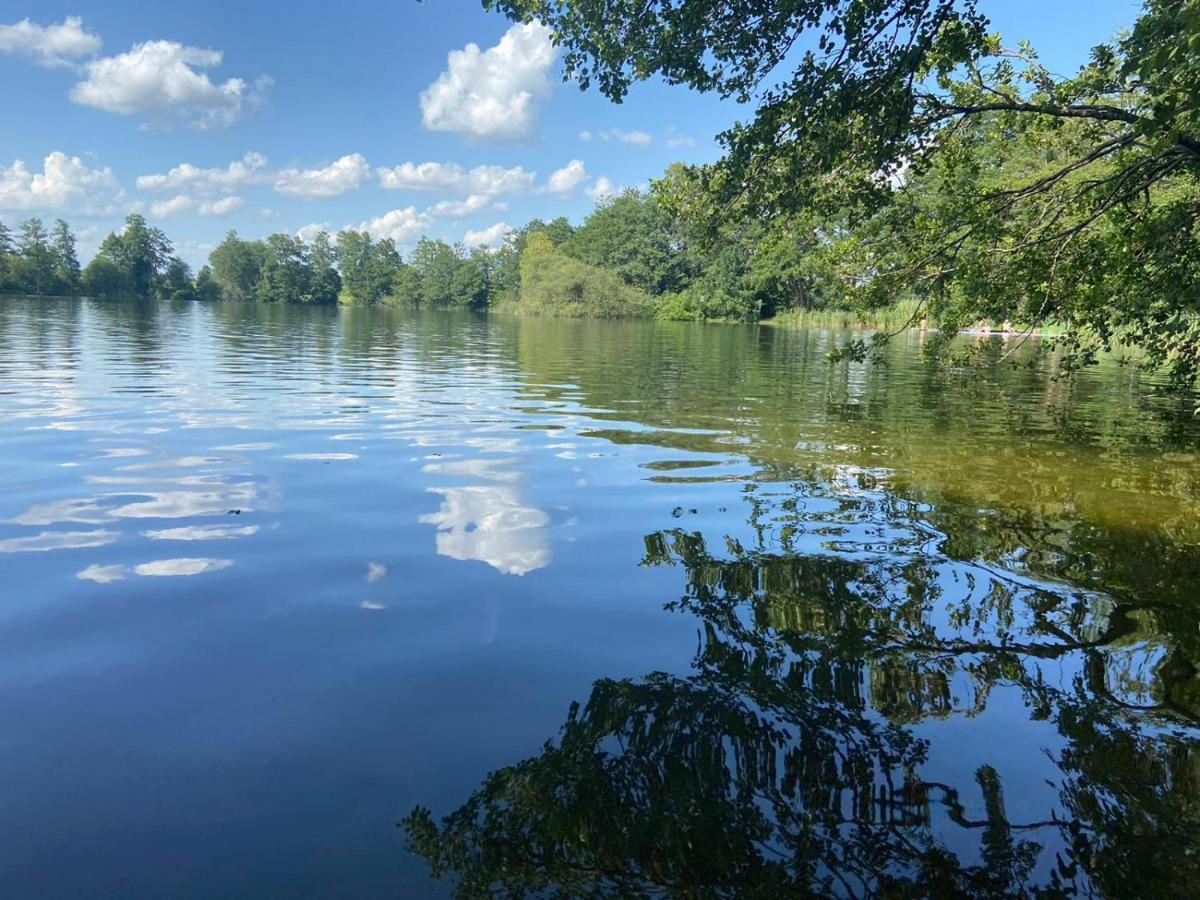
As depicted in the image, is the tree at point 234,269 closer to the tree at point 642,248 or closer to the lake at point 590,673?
the tree at point 642,248

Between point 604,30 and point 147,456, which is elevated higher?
point 604,30

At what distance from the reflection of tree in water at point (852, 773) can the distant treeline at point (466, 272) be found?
52.3 metres

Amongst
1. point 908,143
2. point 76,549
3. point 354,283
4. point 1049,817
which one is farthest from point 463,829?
point 354,283

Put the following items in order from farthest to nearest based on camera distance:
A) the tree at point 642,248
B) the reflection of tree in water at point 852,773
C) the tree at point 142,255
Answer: the tree at point 142,255 < the tree at point 642,248 < the reflection of tree in water at point 852,773

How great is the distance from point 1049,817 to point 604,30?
8531mm

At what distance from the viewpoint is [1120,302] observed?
10.8m

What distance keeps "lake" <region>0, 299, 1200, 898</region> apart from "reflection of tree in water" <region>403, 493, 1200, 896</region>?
0.02 m

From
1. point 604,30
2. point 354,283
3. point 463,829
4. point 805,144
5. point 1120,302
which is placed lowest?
point 463,829

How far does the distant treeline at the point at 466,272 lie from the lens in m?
89.4

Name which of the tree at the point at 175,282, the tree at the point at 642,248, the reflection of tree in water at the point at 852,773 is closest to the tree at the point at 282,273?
the tree at the point at 175,282

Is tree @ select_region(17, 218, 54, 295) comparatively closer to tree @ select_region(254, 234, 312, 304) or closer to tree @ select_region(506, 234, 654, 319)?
tree @ select_region(254, 234, 312, 304)

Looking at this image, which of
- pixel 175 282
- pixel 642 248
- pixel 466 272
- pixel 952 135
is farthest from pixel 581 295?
pixel 175 282

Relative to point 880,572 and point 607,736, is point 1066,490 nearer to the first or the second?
point 880,572

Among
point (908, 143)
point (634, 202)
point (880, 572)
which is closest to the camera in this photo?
point (880, 572)
